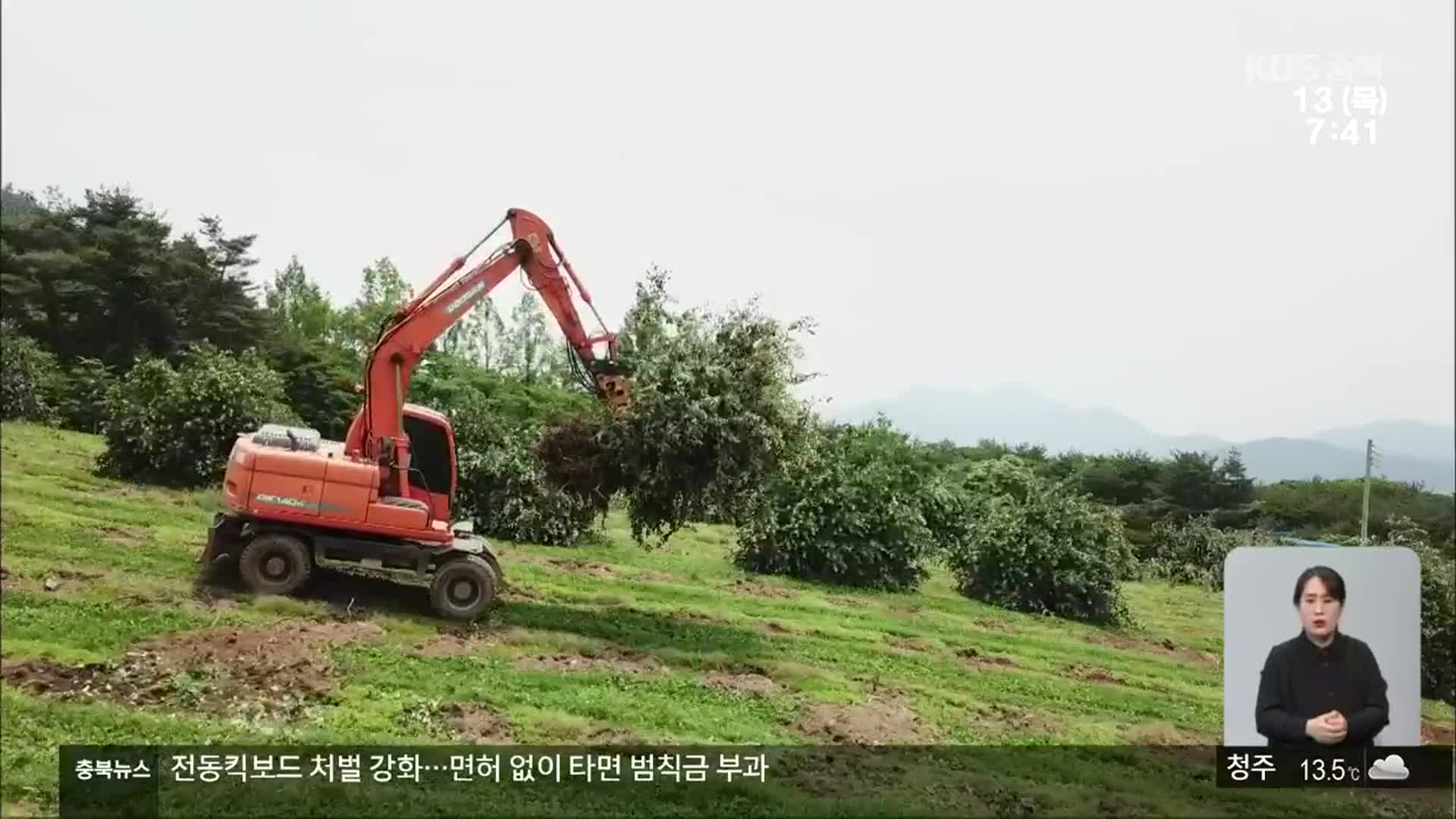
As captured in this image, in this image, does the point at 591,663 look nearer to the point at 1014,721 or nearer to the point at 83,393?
the point at 1014,721

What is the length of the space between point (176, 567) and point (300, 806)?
2.52 m

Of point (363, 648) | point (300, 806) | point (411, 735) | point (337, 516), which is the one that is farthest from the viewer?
point (337, 516)

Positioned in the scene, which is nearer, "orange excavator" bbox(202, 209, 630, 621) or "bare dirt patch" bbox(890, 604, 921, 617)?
"orange excavator" bbox(202, 209, 630, 621)

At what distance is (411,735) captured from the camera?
5.29 m

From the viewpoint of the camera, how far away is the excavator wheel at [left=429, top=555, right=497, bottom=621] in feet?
21.9

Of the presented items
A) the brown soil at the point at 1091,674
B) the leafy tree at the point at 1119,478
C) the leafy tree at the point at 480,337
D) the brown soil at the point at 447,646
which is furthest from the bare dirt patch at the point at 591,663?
the leafy tree at the point at 1119,478

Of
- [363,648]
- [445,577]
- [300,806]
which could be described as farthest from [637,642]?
[300,806]

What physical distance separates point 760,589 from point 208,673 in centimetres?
438

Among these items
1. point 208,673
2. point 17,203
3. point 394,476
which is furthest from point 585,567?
point 17,203

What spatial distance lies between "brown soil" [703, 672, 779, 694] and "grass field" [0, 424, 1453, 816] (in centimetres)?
2

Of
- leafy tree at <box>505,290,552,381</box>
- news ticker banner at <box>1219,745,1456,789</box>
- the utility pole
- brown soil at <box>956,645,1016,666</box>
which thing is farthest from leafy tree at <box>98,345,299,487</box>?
the utility pole

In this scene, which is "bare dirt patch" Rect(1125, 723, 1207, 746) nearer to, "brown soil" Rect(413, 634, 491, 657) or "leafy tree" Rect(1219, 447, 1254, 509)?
"leafy tree" Rect(1219, 447, 1254, 509)

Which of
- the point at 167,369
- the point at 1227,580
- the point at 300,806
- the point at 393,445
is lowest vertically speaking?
the point at 300,806

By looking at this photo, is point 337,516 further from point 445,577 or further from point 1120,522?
point 1120,522
